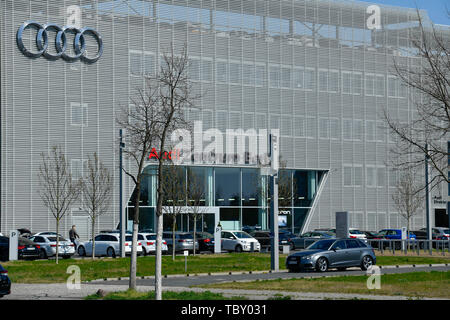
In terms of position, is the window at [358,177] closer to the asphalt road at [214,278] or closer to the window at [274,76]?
the window at [274,76]

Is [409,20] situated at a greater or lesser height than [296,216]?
greater

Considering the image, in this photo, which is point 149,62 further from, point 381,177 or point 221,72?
point 381,177

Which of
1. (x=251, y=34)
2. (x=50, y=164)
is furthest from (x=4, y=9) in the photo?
(x=251, y=34)

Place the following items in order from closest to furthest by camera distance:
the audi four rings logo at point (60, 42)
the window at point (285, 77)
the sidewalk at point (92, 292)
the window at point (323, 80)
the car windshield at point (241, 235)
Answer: the sidewalk at point (92, 292)
the car windshield at point (241, 235)
the audi four rings logo at point (60, 42)
the window at point (285, 77)
the window at point (323, 80)

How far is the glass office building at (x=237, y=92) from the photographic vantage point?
5641cm

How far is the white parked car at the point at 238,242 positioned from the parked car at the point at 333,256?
17.6 m

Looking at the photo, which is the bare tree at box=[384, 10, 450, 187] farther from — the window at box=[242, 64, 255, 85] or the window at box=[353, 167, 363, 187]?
the window at box=[353, 167, 363, 187]

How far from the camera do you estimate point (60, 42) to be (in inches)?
2263

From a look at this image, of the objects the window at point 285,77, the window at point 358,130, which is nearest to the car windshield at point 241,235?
the window at point 285,77

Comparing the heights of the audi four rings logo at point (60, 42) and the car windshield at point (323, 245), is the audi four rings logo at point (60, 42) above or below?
above

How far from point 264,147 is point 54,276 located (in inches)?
1446

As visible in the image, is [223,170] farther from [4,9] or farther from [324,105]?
[4,9]

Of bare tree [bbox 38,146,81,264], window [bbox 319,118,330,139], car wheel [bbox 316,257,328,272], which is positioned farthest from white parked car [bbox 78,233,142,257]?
window [bbox 319,118,330,139]
